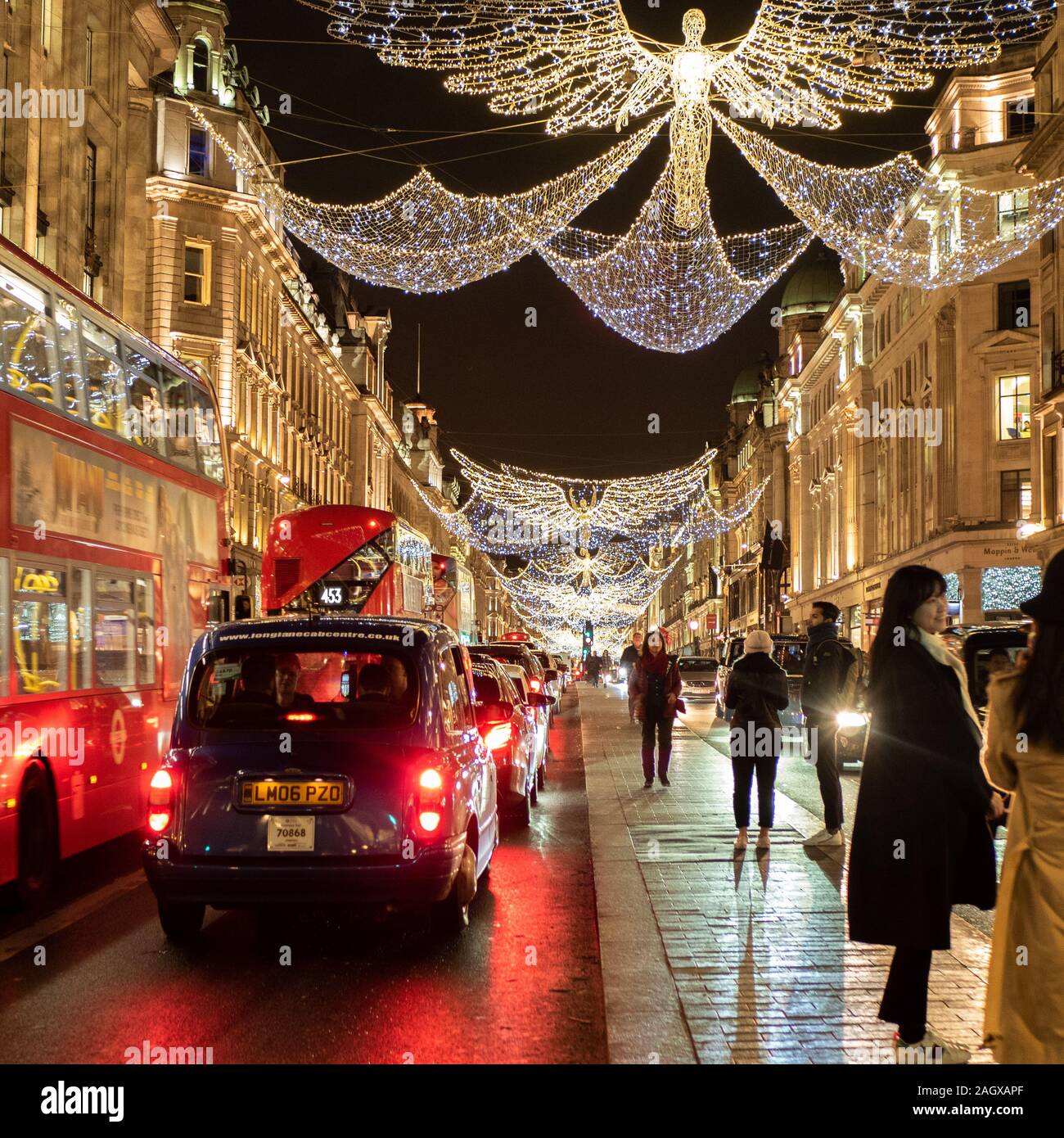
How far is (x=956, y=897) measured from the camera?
18.6 ft

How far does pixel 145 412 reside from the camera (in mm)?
13250

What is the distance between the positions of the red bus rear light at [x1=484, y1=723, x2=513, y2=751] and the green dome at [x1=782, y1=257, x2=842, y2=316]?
79.8 m

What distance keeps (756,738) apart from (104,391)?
19.9 ft

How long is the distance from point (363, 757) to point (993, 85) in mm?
43622

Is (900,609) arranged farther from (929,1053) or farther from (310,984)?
(310,984)

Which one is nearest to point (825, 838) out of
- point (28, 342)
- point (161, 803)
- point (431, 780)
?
point (431, 780)

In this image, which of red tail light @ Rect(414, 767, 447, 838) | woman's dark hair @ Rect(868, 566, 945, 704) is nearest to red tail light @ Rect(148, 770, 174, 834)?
red tail light @ Rect(414, 767, 447, 838)

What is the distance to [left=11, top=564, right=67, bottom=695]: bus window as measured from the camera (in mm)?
9680

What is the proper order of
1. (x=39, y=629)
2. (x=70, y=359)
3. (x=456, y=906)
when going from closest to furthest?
(x=456, y=906)
(x=39, y=629)
(x=70, y=359)

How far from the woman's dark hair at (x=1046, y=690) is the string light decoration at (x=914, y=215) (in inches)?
405

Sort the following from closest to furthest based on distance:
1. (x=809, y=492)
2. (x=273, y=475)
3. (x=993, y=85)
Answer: (x=993, y=85) → (x=273, y=475) → (x=809, y=492)

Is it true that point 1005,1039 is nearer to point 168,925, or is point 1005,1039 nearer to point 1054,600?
point 1054,600

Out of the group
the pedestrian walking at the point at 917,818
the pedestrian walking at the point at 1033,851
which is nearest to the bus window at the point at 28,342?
the pedestrian walking at the point at 917,818
